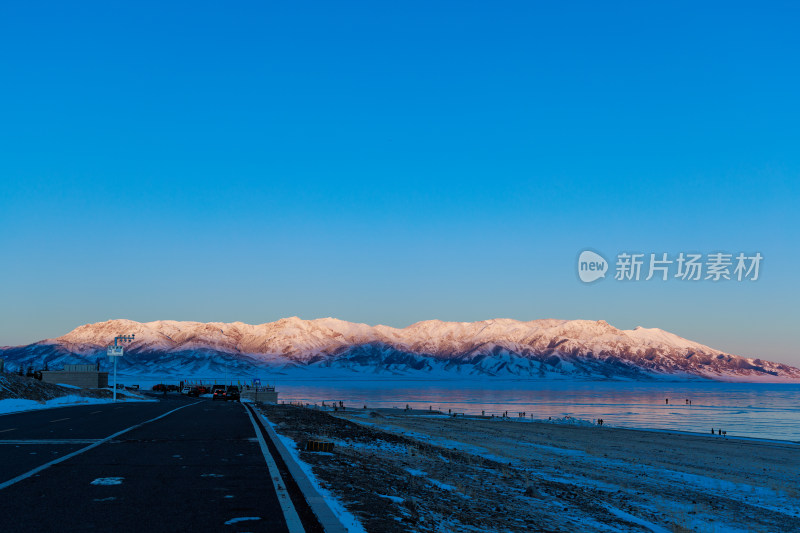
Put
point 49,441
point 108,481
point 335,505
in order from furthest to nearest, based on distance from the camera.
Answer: point 49,441 → point 108,481 → point 335,505

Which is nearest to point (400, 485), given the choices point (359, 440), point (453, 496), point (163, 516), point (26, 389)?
point (453, 496)

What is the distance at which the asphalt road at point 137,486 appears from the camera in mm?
7809

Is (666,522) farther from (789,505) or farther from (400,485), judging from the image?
(789,505)

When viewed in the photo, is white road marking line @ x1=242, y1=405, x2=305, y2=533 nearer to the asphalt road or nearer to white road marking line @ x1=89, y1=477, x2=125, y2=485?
the asphalt road

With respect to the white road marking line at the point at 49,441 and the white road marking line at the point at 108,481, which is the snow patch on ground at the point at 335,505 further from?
the white road marking line at the point at 49,441

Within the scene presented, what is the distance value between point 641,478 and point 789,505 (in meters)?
4.43

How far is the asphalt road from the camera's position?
25.6 feet

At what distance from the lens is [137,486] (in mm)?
10289

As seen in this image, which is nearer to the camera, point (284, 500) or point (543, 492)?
point (284, 500)

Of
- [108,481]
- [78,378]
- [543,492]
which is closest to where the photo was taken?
[108,481]

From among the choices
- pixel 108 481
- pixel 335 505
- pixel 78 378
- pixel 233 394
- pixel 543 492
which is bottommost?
pixel 233 394

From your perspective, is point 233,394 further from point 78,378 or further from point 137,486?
point 137,486

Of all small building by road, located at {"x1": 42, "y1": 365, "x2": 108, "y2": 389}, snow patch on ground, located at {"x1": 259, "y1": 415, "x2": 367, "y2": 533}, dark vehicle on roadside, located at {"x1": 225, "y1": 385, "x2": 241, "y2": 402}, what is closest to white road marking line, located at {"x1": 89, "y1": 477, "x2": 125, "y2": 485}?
snow patch on ground, located at {"x1": 259, "y1": 415, "x2": 367, "y2": 533}

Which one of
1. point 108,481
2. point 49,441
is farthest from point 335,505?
point 49,441
